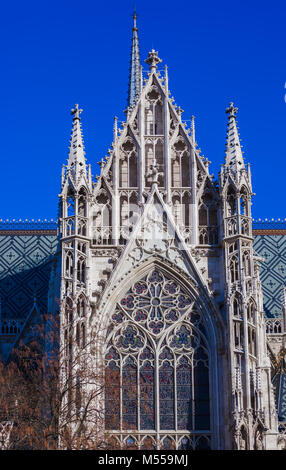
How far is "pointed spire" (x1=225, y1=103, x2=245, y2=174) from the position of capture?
35656 mm

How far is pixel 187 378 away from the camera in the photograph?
108 ft

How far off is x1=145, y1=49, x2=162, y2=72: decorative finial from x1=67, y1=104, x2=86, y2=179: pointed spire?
354 centimetres

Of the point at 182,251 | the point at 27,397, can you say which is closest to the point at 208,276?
the point at 182,251

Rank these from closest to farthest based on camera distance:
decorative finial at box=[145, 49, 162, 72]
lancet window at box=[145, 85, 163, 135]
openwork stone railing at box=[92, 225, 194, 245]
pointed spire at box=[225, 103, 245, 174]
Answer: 1. openwork stone railing at box=[92, 225, 194, 245]
2. pointed spire at box=[225, 103, 245, 174]
3. lancet window at box=[145, 85, 163, 135]
4. decorative finial at box=[145, 49, 162, 72]

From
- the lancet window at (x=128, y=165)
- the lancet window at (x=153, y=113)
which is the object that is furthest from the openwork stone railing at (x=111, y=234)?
the lancet window at (x=153, y=113)

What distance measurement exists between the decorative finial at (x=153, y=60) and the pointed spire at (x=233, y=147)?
3.55m

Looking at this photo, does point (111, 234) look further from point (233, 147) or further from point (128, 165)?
point (233, 147)

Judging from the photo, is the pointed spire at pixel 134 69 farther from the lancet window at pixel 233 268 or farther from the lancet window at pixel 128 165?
the lancet window at pixel 233 268

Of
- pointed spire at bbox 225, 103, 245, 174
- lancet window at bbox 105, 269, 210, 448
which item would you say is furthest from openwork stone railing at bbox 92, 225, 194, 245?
pointed spire at bbox 225, 103, 245, 174

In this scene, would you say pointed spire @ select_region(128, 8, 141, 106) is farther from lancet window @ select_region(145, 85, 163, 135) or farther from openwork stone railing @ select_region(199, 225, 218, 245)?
openwork stone railing @ select_region(199, 225, 218, 245)

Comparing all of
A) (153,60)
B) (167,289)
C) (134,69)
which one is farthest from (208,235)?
(134,69)

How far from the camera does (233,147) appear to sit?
36250 mm
